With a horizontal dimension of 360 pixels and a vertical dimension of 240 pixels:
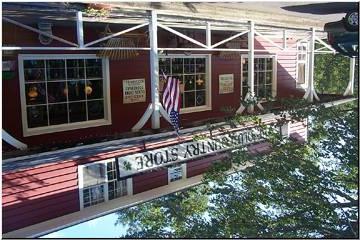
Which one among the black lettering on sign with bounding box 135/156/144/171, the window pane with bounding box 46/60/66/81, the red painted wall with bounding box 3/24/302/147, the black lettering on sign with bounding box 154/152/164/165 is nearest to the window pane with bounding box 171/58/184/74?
the red painted wall with bounding box 3/24/302/147

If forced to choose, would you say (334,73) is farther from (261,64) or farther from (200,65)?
(200,65)

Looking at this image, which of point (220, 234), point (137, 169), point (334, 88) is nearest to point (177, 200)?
point (220, 234)

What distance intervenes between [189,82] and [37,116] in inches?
172

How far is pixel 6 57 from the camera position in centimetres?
729

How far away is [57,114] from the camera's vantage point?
A: 8273 mm

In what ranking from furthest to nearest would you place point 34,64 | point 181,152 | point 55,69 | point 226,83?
point 226,83 → point 55,69 → point 181,152 → point 34,64

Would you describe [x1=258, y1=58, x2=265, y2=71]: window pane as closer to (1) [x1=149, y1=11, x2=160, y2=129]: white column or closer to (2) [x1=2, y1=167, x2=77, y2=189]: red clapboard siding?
(1) [x1=149, y1=11, x2=160, y2=129]: white column

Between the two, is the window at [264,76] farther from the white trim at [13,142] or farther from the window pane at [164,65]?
the white trim at [13,142]

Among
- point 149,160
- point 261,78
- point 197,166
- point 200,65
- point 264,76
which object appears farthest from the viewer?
point 264,76

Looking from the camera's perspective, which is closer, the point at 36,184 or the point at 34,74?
the point at 36,184

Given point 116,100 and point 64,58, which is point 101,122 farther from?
point 64,58

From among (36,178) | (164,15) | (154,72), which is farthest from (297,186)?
(36,178)

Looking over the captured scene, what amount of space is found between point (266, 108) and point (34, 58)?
5.50m

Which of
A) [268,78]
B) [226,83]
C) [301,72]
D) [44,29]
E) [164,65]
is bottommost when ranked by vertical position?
[226,83]
